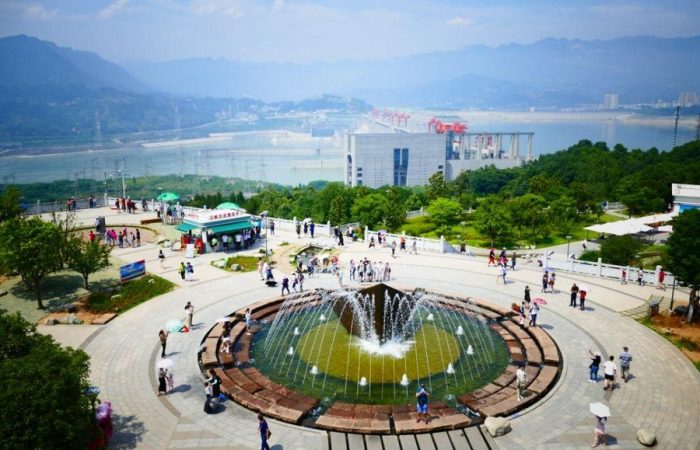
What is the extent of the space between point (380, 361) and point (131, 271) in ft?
52.7

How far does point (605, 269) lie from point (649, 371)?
40.7 feet

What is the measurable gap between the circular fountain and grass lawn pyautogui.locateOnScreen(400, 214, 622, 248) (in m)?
23.9

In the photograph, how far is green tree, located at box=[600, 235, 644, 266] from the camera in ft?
109

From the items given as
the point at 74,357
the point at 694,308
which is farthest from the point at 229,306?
the point at 694,308

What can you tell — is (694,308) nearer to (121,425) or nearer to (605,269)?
(605,269)

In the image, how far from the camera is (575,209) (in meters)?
53.0

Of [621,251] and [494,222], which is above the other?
[621,251]

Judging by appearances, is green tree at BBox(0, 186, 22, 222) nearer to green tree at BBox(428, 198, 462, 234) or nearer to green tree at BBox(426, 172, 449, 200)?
green tree at BBox(428, 198, 462, 234)

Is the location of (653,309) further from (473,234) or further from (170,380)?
(473,234)

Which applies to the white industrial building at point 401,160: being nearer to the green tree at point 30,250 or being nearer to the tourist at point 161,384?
the green tree at point 30,250

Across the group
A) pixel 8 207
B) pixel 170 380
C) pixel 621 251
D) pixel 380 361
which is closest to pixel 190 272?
pixel 170 380

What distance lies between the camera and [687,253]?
A: 21.8 meters

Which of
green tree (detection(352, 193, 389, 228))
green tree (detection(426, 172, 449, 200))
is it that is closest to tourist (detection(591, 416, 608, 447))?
green tree (detection(352, 193, 389, 228))

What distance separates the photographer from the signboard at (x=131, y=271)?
27.4m
